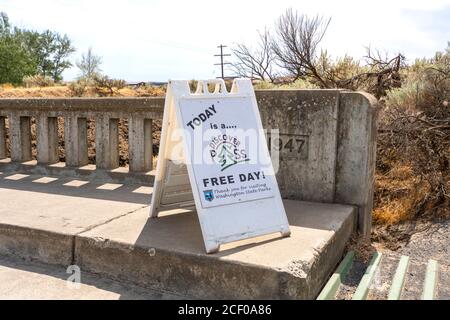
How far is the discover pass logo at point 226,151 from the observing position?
3.21 meters

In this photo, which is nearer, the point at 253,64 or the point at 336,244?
the point at 336,244

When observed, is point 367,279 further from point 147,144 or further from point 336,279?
point 147,144

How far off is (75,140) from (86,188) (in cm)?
79

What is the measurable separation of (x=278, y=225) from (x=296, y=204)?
3.13 ft

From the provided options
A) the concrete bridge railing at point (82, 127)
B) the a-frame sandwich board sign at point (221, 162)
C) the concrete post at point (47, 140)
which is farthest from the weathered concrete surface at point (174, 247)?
the concrete post at point (47, 140)

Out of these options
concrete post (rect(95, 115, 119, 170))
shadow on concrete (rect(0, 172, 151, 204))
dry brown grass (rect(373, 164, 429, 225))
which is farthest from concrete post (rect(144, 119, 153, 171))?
dry brown grass (rect(373, 164, 429, 225))

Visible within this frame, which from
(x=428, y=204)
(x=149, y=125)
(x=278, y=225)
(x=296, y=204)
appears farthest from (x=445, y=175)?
(x=149, y=125)

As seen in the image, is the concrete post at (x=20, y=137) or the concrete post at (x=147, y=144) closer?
the concrete post at (x=147, y=144)

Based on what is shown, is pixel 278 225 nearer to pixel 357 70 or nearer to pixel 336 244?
pixel 336 244

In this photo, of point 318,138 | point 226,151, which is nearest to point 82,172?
point 226,151

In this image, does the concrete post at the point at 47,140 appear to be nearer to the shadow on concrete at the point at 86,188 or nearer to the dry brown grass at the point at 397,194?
the shadow on concrete at the point at 86,188

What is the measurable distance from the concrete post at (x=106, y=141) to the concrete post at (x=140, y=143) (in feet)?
0.88

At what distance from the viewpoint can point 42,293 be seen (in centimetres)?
289

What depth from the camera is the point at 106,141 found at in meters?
5.15
